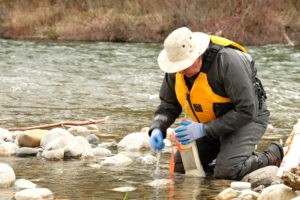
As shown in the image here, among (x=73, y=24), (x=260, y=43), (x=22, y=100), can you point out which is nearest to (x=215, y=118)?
(x=22, y=100)

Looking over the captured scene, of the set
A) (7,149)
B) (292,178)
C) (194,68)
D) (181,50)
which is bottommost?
(7,149)

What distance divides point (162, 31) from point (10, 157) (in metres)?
23.0

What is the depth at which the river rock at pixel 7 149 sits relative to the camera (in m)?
5.97

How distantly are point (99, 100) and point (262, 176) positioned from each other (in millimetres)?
5931

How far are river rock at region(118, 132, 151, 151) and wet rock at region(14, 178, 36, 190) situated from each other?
1.83 meters

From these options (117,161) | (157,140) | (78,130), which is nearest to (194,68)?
(157,140)

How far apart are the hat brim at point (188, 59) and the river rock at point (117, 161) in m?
1.09

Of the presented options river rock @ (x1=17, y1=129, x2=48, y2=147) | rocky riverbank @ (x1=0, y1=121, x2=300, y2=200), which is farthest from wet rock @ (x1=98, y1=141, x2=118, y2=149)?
river rock @ (x1=17, y1=129, x2=48, y2=147)

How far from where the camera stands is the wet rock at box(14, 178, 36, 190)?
4.58 m

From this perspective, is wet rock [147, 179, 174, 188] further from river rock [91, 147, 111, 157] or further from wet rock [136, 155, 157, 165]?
river rock [91, 147, 111, 157]

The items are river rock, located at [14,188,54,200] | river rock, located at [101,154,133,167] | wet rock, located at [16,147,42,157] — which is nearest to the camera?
river rock, located at [14,188,54,200]

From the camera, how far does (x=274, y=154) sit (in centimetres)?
544

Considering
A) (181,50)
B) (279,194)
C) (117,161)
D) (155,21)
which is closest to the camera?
(279,194)

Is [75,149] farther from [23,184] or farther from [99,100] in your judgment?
[99,100]
